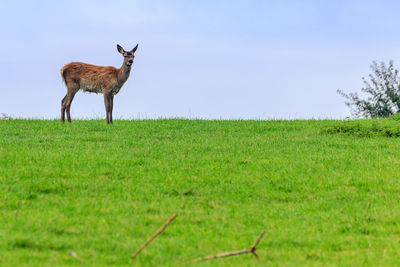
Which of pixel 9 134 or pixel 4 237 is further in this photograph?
pixel 9 134

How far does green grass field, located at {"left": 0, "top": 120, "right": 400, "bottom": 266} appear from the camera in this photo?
7566 mm

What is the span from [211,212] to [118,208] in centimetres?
170

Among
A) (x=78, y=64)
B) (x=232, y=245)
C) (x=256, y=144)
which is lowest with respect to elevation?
(x=232, y=245)

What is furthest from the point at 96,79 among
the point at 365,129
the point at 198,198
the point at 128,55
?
the point at 198,198

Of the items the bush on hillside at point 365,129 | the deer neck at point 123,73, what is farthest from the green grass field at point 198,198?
the deer neck at point 123,73

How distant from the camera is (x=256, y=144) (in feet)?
55.6

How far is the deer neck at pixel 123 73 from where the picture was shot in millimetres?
21816

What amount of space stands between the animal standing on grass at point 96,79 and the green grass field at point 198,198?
3.61 m

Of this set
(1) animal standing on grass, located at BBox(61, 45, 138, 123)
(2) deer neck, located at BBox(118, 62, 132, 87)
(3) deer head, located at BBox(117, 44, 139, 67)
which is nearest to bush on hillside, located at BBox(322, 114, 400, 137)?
(3) deer head, located at BBox(117, 44, 139, 67)

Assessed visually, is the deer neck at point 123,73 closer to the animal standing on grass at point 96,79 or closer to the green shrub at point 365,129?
the animal standing on grass at point 96,79

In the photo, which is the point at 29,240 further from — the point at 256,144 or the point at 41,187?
the point at 256,144

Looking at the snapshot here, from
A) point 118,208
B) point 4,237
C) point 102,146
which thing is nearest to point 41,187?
Result: point 118,208

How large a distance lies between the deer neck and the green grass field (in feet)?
12.2

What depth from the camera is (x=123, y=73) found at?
71.8 feet
